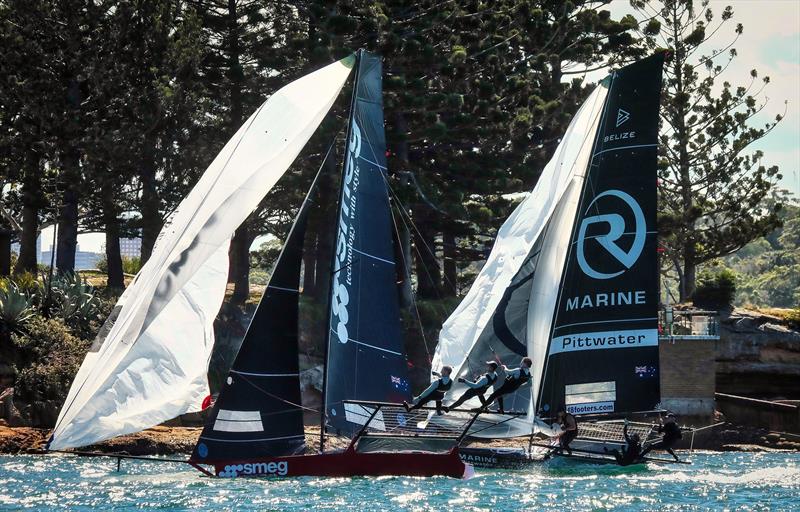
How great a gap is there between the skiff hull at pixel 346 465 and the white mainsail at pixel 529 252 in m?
4.97

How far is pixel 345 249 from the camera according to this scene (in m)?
23.4

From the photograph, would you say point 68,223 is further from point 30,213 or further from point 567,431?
point 567,431

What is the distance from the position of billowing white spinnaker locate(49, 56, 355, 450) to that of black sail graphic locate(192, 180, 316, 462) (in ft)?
3.35

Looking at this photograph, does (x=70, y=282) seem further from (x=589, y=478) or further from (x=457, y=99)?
(x=589, y=478)

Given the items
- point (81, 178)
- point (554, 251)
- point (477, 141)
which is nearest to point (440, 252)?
point (477, 141)

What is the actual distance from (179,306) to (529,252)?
10109 millimetres

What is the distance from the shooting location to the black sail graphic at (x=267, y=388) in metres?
21.9

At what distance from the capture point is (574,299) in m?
28.1

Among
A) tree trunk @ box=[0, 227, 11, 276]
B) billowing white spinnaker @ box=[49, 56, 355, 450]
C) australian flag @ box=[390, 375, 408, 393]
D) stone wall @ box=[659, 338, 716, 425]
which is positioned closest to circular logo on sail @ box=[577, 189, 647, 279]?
australian flag @ box=[390, 375, 408, 393]

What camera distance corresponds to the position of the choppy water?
798 inches

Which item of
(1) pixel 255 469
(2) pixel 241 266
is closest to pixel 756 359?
(2) pixel 241 266

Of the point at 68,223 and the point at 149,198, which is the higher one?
the point at 149,198

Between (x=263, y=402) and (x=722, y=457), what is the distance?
17.0 meters

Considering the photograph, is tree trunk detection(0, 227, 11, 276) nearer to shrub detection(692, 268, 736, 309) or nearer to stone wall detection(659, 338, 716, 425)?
stone wall detection(659, 338, 716, 425)
